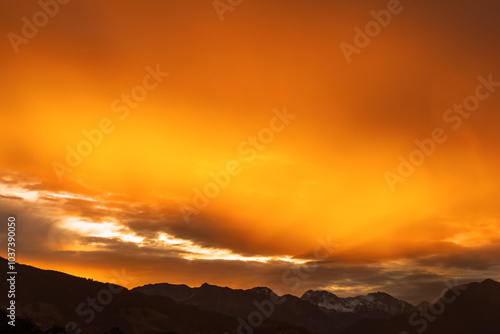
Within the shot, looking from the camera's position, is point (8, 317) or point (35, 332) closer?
point (35, 332)

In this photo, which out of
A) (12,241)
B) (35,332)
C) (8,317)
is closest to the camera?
(12,241)

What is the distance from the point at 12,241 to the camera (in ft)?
384

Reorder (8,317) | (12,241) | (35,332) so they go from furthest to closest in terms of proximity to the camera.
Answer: (8,317), (35,332), (12,241)

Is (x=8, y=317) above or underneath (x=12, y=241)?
underneath

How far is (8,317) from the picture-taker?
19800 centimetres

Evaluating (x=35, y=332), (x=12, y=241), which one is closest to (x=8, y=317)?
(x=35, y=332)

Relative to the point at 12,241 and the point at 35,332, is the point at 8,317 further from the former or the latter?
the point at 12,241

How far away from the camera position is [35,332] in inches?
7244

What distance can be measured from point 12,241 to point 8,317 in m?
104

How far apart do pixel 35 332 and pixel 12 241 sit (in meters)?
87.2

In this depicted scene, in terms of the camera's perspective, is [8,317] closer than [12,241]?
No

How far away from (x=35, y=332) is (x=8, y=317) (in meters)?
23.5

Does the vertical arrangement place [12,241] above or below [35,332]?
above
